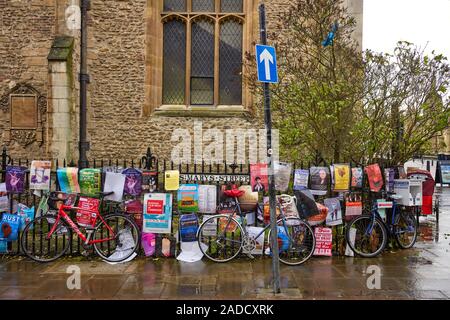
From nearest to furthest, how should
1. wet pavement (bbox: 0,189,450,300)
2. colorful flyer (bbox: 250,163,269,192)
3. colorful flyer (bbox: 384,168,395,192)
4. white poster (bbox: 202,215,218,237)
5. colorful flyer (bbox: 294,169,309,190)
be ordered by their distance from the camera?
wet pavement (bbox: 0,189,450,300)
white poster (bbox: 202,215,218,237)
colorful flyer (bbox: 250,163,269,192)
colorful flyer (bbox: 294,169,309,190)
colorful flyer (bbox: 384,168,395,192)

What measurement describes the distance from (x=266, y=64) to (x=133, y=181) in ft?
9.50

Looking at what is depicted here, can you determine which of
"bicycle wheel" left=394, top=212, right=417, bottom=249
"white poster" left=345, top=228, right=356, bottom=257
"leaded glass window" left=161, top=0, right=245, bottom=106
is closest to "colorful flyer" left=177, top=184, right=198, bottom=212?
"white poster" left=345, top=228, right=356, bottom=257

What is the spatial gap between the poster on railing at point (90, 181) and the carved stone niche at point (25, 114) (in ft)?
19.6

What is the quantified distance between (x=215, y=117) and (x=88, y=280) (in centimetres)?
740

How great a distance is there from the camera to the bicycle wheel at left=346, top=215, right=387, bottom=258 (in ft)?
23.0

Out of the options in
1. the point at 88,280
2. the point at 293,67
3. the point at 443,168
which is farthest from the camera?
the point at 443,168

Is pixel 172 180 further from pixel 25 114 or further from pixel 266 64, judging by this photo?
pixel 25 114

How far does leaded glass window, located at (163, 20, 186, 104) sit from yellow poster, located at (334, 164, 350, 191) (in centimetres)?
674

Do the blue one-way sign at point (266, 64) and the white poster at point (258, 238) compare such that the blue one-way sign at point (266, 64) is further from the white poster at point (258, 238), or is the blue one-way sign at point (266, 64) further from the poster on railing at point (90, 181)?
the poster on railing at point (90, 181)

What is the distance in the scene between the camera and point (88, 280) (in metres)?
5.85

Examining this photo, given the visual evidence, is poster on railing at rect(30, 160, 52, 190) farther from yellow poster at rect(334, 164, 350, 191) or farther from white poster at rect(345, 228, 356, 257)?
white poster at rect(345, 228, 356, 257)

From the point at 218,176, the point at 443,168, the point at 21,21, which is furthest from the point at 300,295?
the point at 443,168
